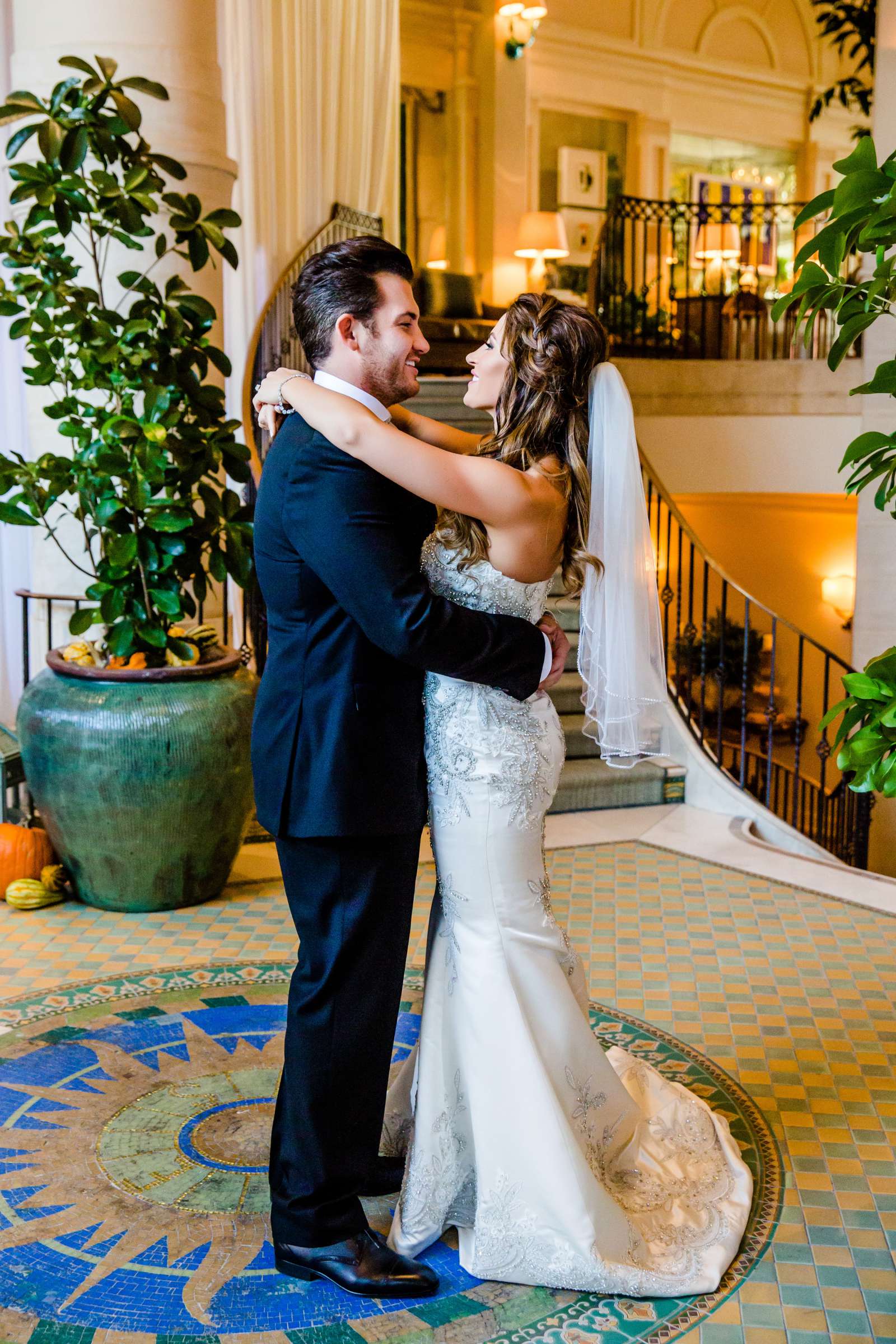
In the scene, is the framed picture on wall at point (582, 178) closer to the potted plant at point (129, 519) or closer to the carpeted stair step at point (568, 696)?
the carpeted stair step at point (568, 696)

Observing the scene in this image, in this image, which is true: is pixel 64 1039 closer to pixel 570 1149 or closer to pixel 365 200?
pixel 570 1149

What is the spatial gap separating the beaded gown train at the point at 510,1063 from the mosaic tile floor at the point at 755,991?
150 mm

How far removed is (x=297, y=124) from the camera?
24.8ft

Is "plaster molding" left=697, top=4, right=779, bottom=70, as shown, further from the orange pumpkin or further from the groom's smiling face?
the groom's smiling face

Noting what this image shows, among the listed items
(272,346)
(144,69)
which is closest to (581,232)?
(272,346)

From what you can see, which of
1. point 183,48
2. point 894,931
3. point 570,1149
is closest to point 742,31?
point 183,48

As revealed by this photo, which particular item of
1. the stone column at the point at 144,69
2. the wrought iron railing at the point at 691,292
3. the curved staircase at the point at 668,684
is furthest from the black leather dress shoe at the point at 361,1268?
the wrought iron railing at the point at 691,292

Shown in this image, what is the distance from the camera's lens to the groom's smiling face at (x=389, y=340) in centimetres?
229

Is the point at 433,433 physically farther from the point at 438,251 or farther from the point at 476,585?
the point at 438,251

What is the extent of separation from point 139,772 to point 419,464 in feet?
7.83

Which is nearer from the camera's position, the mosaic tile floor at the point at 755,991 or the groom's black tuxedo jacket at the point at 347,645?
the groom's black tuxedo jacket at the point at 347,645

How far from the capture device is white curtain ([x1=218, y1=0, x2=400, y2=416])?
6.95 m

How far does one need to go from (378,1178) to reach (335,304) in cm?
177

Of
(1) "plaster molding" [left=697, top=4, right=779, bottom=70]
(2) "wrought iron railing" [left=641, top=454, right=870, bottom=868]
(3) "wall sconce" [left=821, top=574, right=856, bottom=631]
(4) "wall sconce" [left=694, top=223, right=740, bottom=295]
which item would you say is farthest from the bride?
(1) "plaster molding" [left=697, top=4, right=779, bottom=70]
